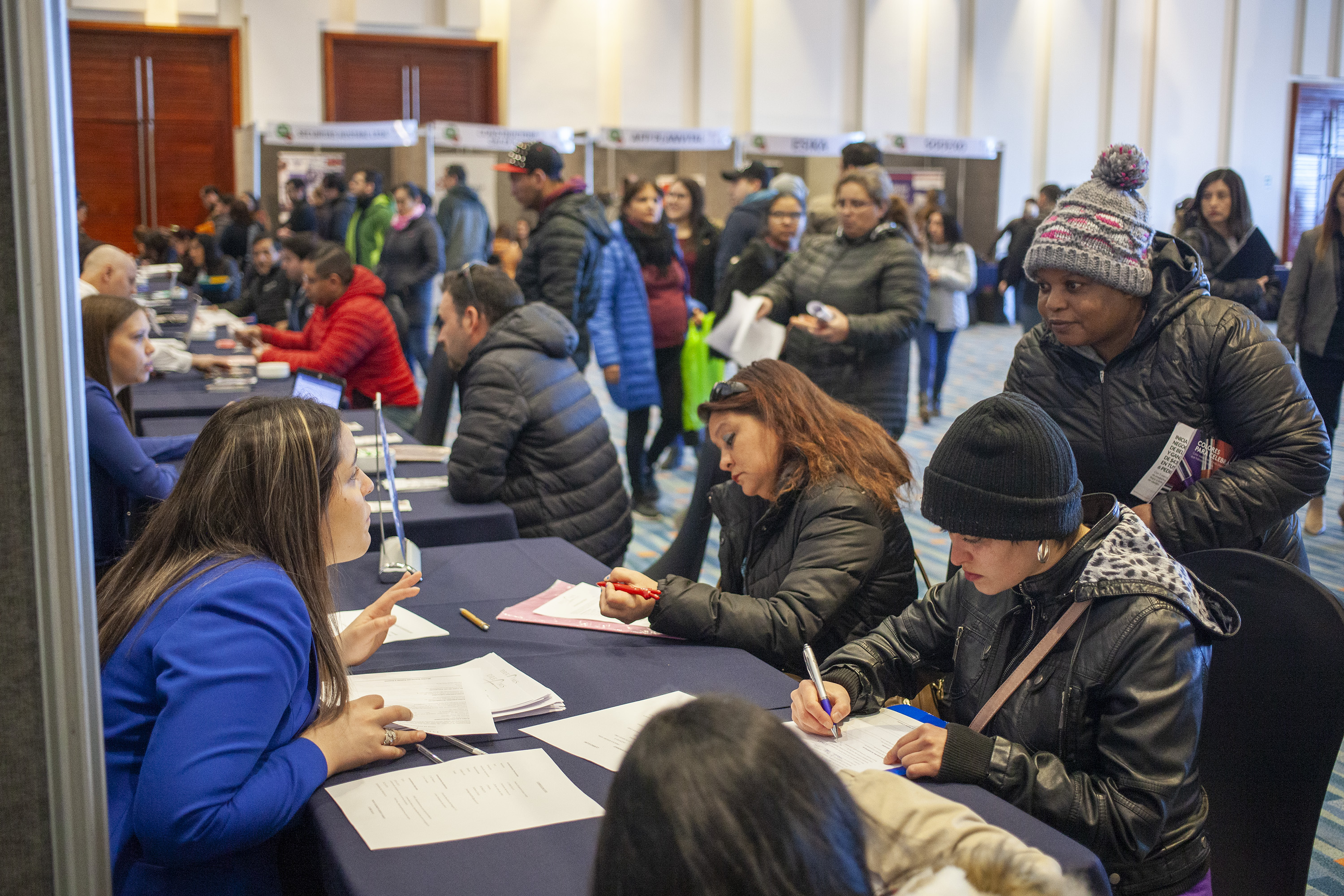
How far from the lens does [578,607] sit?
2.13 meters

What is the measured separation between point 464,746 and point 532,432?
163 cm

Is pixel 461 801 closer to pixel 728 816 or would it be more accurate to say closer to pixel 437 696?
pixel 437 696

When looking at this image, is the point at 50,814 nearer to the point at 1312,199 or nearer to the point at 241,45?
the point at 241,45

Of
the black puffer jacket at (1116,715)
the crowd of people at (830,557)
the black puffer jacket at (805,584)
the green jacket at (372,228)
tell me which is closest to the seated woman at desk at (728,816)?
the crowd of people at (830,557)

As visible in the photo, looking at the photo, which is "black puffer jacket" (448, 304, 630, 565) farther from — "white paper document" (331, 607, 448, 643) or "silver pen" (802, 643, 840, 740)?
"silver pen" (802, 643, 840, 740)

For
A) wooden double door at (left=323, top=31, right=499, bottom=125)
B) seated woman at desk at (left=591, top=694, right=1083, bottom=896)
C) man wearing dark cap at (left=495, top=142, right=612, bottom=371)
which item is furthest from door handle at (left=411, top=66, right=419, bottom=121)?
seated woman at desk at (left=591, top=694, right=1083, bottom=896)

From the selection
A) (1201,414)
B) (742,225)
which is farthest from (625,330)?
(1201,414)

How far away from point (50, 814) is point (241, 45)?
14.0m

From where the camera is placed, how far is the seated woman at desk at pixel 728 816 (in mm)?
696

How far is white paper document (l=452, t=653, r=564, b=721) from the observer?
164 centimetres

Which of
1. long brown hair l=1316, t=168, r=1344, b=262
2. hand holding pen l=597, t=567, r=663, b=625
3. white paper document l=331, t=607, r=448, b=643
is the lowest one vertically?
white paper document l=331, t=607, r=448, b=643

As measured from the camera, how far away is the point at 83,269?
500 cm

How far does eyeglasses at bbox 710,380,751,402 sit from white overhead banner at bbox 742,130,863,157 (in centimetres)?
1082

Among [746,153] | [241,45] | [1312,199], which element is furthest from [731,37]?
[1312,199]
